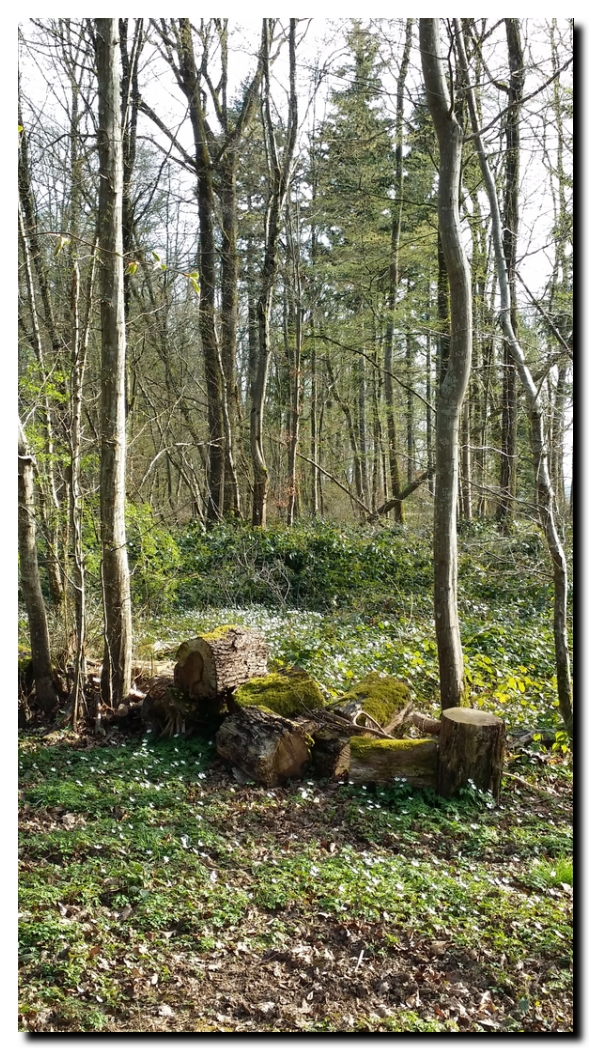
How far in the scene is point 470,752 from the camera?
498 cm

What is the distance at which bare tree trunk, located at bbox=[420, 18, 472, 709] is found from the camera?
5234 mm

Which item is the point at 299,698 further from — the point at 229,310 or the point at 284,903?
the point at 229,310

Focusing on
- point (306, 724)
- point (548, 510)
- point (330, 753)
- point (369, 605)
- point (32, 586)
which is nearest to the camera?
point (548, 510)

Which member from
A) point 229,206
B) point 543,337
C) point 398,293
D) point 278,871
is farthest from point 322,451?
point 278,871

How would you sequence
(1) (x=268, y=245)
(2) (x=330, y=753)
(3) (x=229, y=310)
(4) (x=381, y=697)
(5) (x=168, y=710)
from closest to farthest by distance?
(2) (x=330, y=753) < (4) (x=381, y=697) < (5) (x=168, y=710) < (1) (x=268, y=245) < (3) (x=229, y=310)

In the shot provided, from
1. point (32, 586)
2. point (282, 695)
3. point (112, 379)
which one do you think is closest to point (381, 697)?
point (282, 695)

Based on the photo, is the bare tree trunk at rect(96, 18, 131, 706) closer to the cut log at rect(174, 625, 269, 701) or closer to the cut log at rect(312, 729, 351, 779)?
the cut log at rect(174, 625, 269, 701)

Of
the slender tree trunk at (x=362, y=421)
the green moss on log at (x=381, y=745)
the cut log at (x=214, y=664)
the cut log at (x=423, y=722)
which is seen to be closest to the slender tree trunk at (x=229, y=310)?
the slender tree trunk at (x=362, y=421)

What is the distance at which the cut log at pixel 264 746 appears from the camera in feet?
17.6

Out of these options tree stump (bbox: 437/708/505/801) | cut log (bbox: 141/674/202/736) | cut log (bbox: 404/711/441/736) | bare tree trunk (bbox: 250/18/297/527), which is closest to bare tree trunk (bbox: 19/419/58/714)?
cut log (bbox: 141/674/202/736)

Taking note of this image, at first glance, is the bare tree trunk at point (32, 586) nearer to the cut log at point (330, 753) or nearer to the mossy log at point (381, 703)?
the cut log at point (330, 753)

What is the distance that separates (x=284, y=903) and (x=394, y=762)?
1690 mm
